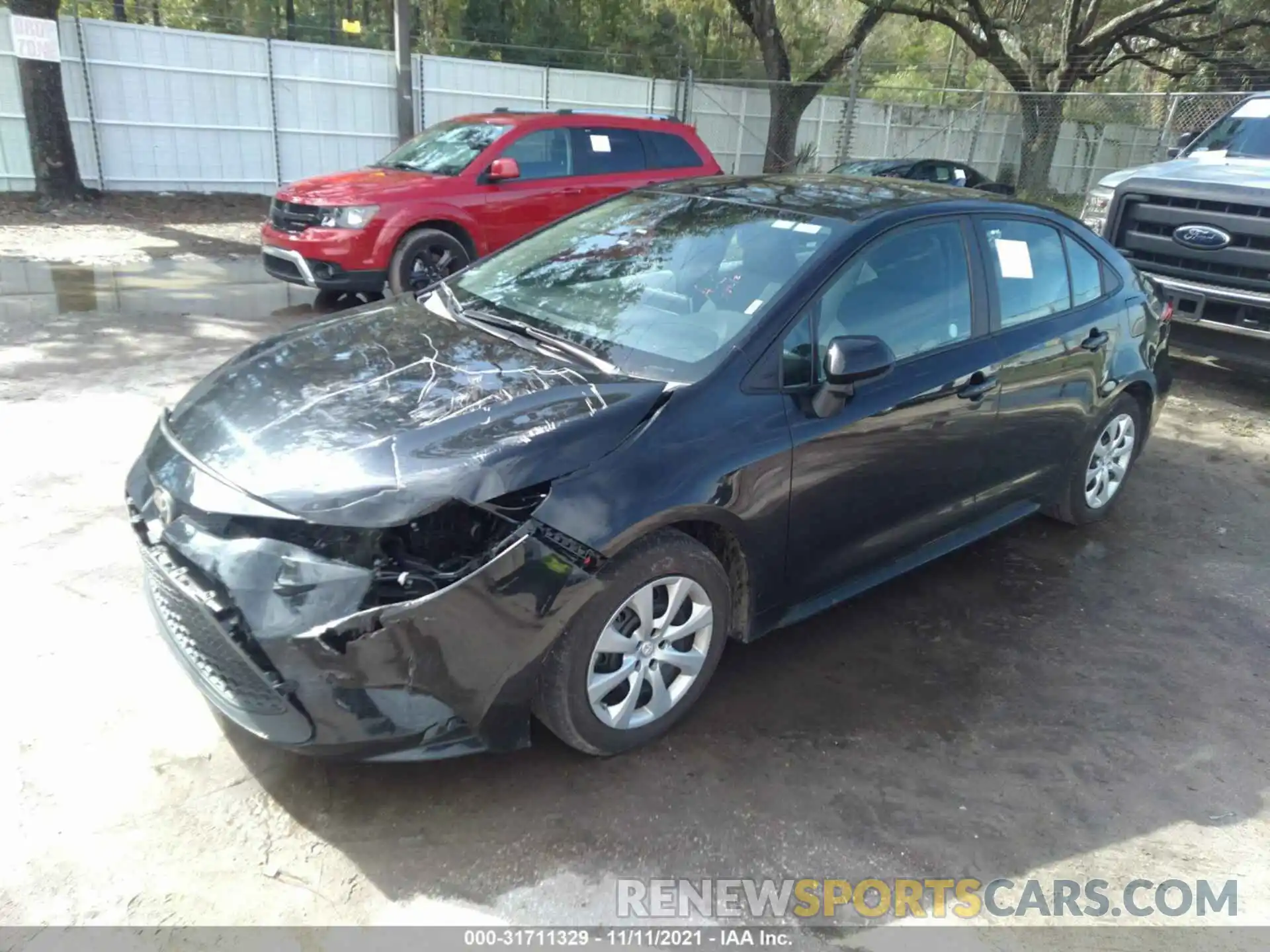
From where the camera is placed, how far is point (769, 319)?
3.11m

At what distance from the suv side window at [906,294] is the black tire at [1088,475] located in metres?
1.30

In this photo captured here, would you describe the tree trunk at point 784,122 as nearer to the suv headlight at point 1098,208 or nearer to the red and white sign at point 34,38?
the suv headlight at point 1098,208

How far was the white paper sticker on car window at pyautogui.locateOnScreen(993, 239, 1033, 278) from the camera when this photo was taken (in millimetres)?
3906

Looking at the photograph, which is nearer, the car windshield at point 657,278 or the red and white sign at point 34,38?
the car windshield at point 657,278

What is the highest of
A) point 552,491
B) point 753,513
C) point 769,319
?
point 769,319

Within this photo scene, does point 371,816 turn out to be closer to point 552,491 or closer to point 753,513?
point 552,491

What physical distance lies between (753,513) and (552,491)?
0.77 metres

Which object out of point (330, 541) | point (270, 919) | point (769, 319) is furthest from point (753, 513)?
point (270, 919)

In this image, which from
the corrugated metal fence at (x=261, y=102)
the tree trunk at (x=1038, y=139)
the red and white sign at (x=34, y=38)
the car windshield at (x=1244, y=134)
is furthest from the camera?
the tree trunk at (x=1038, y=139)

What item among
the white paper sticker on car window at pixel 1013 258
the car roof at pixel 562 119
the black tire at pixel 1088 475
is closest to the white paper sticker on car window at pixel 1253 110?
the black tire at pixel 1088 475

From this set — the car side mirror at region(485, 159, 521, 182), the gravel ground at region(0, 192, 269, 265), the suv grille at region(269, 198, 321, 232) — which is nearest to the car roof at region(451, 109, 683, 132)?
the car side mirror at region(485, 159, 521, 182)

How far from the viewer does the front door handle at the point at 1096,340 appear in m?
4.25

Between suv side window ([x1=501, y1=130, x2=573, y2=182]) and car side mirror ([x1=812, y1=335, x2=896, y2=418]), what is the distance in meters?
6.43

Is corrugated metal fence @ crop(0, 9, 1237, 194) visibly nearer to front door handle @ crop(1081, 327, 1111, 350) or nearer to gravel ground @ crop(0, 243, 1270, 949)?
front door handle @ crop(1081, 327, 1111, 350)
